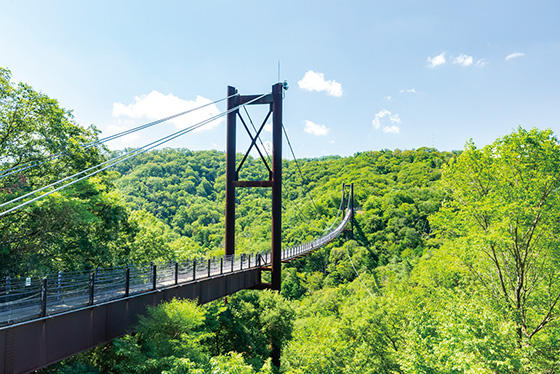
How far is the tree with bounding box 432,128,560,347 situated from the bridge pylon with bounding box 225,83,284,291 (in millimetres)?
7789

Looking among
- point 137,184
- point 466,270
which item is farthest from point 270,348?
point 137,184

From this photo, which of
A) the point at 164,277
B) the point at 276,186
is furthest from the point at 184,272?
the point at 276,186

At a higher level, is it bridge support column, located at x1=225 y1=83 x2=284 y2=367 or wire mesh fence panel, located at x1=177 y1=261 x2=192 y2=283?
bridge support column, located at x1=225 y1=83 x2=284 y2=367

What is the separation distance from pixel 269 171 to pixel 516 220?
11277mm

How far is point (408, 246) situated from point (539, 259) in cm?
5039

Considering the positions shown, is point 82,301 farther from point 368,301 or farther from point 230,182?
point 368,301

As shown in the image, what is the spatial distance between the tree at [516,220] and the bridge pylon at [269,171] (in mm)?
7789

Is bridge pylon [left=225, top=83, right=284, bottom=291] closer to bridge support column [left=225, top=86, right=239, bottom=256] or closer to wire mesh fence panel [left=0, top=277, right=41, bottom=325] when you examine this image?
bridge support column [left=225, top=86, right=239, bottom=256]

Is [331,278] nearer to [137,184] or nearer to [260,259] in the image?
[260,259]

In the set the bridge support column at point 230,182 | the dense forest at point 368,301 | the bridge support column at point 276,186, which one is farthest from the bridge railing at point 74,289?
the bridge support column at point 230,182

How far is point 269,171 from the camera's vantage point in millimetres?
19375

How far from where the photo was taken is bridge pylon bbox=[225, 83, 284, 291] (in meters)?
18.6

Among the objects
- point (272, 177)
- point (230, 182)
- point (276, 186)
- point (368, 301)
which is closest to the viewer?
point (276, 186)

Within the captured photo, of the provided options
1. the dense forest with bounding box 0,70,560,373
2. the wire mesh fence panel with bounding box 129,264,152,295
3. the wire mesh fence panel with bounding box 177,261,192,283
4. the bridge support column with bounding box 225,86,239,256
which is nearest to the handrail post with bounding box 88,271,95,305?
the dense forest with bounding box 0,70,560,373
